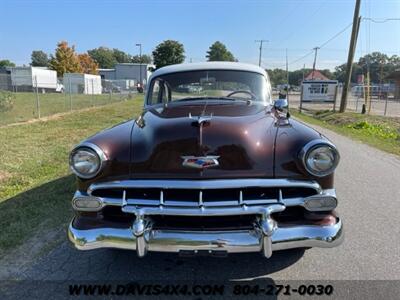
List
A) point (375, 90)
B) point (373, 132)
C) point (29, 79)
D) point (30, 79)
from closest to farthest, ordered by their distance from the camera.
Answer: point (373, 132) < point (30, 79) < point (29, 79) < point (375, 90)

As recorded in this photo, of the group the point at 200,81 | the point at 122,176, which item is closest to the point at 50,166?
the point at 200,81

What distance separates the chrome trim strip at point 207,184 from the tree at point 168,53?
5336 centimetres

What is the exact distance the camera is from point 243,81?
4484mm

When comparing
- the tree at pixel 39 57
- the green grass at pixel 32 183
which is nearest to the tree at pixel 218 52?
the green grass at pixel 32 183

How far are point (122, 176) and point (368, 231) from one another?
2739 mm

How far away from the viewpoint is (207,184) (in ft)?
8.63

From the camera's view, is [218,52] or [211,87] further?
[218,52]

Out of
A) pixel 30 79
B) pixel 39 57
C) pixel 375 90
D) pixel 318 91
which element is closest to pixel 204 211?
pixel 318 91

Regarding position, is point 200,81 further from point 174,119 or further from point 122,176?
point 122,176

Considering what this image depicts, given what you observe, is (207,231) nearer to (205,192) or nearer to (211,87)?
(205,192)

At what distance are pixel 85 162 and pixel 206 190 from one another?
91 centimetres

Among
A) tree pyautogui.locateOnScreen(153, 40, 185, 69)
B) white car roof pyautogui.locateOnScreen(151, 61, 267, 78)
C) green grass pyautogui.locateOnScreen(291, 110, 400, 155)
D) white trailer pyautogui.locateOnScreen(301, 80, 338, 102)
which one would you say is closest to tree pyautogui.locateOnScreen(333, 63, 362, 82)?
tree pyautogui.locateOnScreen(153, 40, 185, 69)

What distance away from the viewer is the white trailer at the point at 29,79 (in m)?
40.6

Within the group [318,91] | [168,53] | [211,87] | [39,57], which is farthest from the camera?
[39,57]
